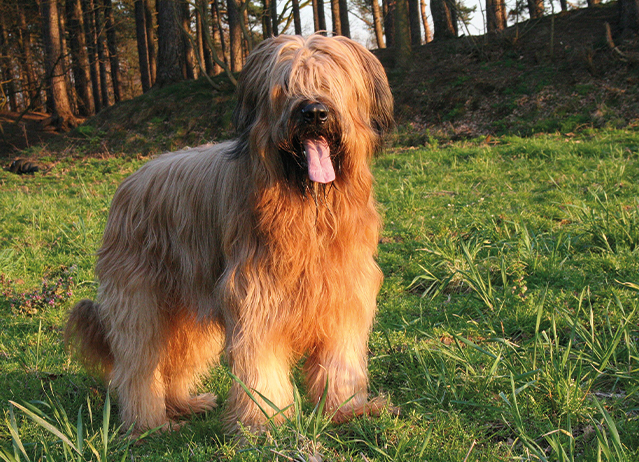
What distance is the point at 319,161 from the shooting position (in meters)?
2.52

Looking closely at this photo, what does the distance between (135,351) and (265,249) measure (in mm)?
1137

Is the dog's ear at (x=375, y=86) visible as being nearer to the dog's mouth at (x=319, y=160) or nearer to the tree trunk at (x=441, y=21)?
the dog's mouth at (x=319, y=160)

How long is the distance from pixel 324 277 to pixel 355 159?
0.62 metres

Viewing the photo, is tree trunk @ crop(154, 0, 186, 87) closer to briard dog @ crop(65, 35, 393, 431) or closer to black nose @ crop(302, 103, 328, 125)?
briard dog @ crop(65, 35, 393, 431)

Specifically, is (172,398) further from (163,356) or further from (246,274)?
(246,274)

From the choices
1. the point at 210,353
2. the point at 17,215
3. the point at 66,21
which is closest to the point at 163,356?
the point at 210,353

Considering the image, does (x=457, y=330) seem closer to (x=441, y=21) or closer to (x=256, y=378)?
(x=256, y=378)

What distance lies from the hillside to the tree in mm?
1496

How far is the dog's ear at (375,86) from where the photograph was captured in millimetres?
2902

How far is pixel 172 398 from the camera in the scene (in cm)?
356

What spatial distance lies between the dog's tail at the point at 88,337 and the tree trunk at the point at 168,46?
15.1 m

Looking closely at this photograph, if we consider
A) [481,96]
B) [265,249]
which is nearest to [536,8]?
[481,96]

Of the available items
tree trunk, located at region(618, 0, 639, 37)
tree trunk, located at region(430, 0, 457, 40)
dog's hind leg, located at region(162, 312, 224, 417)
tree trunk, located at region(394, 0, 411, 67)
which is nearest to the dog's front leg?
dog's hind leg, located at region(162, 312, 224, 417)

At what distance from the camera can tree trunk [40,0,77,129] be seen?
58.2ft
